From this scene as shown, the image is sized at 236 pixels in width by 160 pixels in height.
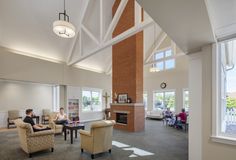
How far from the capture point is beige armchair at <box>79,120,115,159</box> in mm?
3760

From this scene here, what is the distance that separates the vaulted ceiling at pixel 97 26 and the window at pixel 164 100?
2980 millimetres

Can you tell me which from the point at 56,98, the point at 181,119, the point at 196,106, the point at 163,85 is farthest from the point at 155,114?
the point at 196,106

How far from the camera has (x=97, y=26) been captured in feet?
27.7

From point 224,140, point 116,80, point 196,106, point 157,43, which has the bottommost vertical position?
point 224,140

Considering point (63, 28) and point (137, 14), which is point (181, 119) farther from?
point (63, 28)

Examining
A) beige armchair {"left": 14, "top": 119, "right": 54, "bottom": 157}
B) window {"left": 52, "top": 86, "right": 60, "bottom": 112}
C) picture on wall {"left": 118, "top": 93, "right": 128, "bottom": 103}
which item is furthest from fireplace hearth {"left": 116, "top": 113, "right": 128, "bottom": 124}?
window {"left": 52, "top": 86, "right": 60, "bottom": 112}

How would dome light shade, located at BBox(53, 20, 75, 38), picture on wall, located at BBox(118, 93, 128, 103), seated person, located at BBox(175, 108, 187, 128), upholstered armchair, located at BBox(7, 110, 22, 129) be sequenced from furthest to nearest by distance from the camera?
1. upholstered armchair, located at BBox(7, 110, 22, 129)
2. picture on wall, located at BBox(118, 93, 128, 103)
3. seated person, located at BBox(175, 108, 187, 128)
4. dome light shade, located at BBox(53, 20, 75, 38)

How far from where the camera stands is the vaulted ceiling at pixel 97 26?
197 cm

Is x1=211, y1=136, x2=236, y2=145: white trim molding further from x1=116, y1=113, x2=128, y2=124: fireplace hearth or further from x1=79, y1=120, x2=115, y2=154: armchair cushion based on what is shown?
x1=116, y1=113, x2=128, y2=124: fireplace hearth

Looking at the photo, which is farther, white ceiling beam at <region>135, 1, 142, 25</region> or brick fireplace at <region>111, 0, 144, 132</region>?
white ceiling beam at <region>135, 1, 142, 25</region>

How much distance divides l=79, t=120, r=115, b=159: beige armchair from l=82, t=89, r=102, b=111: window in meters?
6.53

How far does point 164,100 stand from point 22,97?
9.47 meters

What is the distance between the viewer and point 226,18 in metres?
2.50

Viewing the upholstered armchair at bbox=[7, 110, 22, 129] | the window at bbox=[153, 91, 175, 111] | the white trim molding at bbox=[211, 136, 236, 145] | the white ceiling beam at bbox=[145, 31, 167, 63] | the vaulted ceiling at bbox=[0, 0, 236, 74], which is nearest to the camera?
the vaulted ceiling at bbox=[0, 0, 236, 74]
